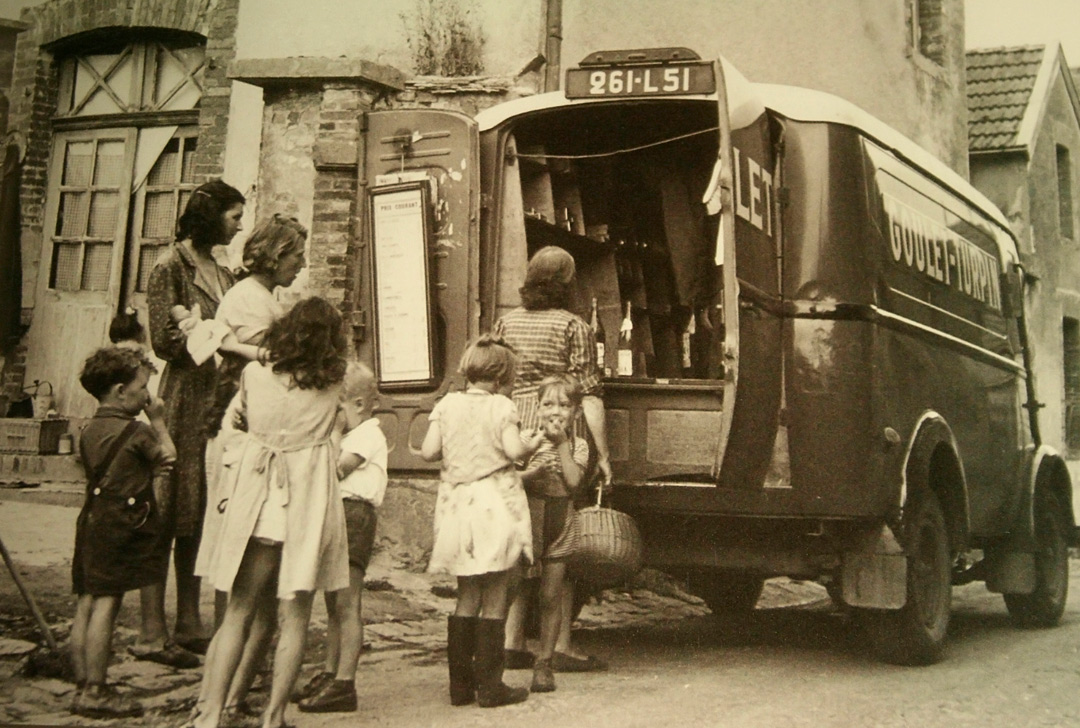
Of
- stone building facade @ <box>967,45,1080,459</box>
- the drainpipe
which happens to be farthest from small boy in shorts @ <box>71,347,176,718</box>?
the drainpipe

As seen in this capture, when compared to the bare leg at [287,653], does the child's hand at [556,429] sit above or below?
above

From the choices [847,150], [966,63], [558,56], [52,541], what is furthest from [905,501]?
[966,63]

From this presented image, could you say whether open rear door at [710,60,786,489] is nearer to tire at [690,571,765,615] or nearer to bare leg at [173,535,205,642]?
bare leg at [173,535,205,642]

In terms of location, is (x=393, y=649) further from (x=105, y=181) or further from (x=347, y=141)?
(x=105, y=181)

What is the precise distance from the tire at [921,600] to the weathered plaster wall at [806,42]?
14.6ft

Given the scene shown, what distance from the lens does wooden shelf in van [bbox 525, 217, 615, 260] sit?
656 centimetres

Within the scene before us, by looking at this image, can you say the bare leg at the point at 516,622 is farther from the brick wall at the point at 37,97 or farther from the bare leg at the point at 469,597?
the brick wall at the point at 37,97

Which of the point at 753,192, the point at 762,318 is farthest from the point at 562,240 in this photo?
the point at 762,318

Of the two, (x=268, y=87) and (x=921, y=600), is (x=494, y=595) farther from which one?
(x=268, y=87)

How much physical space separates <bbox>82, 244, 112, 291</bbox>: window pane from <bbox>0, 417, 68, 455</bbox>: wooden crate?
1.43 metres

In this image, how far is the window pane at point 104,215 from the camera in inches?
271

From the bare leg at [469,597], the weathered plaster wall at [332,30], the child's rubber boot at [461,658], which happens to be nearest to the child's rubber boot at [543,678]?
the child's rubber boot at [461,658]

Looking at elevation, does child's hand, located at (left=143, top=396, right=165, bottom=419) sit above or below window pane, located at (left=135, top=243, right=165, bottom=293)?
below

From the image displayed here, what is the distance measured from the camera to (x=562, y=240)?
6.99 m
